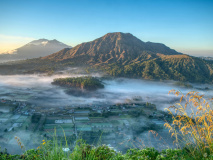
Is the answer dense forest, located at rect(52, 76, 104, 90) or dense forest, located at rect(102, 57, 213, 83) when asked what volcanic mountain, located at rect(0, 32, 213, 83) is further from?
dense forest, located at rect(52, 76, 104, 90)

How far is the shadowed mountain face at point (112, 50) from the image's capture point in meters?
113

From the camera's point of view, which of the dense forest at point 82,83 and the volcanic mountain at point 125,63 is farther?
the volcanic mountain at point 125,63

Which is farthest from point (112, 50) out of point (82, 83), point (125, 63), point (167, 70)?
point (82, 83)

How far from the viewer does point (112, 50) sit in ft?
399

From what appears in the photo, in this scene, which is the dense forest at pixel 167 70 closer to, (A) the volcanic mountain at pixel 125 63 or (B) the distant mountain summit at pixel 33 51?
(A) the volcanic mountain at pixel 125 63

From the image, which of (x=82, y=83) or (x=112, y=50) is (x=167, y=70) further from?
(x=82, y=83)

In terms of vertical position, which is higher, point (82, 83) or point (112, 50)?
point (112, 50)

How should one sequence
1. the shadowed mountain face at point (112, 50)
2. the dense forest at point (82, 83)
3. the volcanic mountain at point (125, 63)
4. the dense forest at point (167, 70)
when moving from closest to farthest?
the dense forest at point (82, 83)
the dense forest at point (167, 70)
the volcanic mountain at point (125, 63)
the shadowed mountain face at point (112, 50)

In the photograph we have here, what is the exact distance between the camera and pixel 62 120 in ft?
82.4

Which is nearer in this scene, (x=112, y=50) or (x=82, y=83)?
(x=82, y=83)

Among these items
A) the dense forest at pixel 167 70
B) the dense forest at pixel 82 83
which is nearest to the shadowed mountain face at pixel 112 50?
the dense forest at pixel 167 70

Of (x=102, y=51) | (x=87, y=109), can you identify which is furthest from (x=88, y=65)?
Answer: (x=87, y=109)

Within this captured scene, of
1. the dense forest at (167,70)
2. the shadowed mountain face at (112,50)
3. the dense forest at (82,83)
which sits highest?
the shadowed mountain face at (112,50)

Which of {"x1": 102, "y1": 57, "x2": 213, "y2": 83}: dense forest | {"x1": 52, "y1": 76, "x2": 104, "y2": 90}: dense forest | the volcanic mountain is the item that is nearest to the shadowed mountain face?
the volcanic mountain
